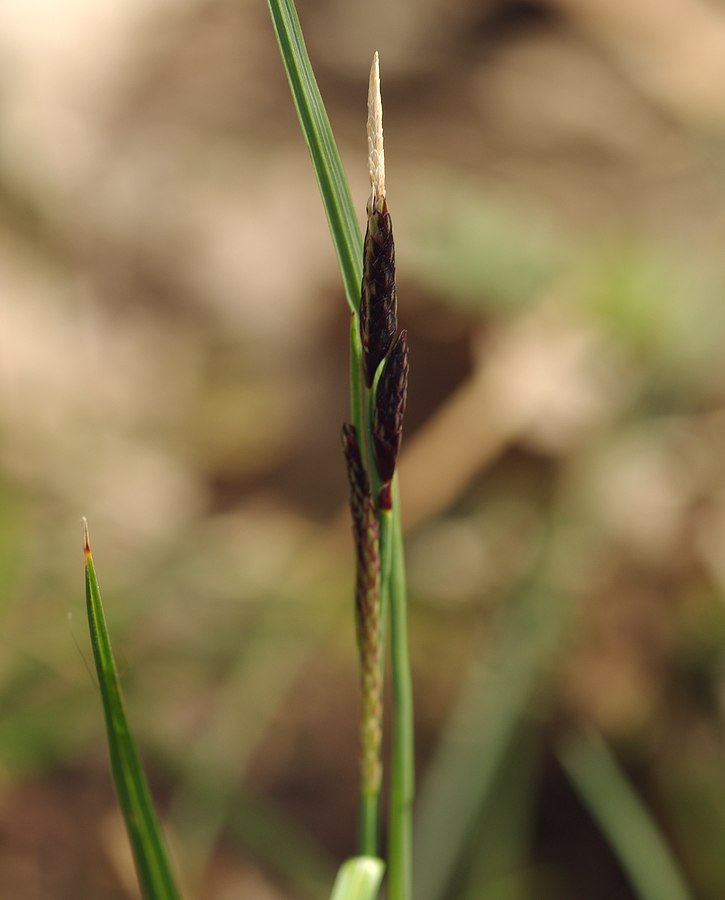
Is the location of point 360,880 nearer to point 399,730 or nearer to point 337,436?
point 399,730

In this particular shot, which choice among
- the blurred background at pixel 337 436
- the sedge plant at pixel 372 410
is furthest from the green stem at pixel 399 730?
the blurred background at pixel 337 436

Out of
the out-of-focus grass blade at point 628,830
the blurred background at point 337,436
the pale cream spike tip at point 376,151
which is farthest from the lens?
the blurred background at point 337,436

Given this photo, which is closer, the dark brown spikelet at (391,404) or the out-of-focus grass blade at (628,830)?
the dark brown spikelet at (391,404)

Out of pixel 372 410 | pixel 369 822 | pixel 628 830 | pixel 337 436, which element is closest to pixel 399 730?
pixel 369 822

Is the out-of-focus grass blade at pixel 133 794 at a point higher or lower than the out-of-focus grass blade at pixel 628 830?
higher

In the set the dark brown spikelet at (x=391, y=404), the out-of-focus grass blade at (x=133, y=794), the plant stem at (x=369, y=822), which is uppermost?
the dark brown spikelet at (x=391, y=404)

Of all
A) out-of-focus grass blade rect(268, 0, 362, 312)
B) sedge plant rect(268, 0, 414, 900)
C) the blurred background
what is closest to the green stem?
sedge plant rect(268, 0, 414, 900)

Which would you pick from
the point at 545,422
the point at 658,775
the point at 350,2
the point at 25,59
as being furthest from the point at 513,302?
the point at 25,59

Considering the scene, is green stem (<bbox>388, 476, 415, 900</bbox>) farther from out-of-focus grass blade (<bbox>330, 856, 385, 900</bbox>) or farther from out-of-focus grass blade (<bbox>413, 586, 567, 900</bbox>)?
out-of-focus grass blade (<bbox>413, 586, 567, 900</bbox>)

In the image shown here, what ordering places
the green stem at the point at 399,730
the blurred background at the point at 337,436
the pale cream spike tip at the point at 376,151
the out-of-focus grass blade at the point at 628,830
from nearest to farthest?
the pale cream spike tip at the point at 376,151 < the green stem at the point at 399,730 < the out-of-focus grass blade at the point at 628,830 < the blurred background at the point at 337,436

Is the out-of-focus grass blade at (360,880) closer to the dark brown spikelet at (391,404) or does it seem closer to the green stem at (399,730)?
the green stem at (399,730)
